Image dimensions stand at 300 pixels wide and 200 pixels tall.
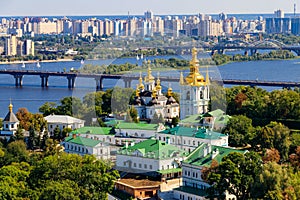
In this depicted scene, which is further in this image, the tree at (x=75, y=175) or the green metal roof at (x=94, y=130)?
the green metal roof at (x=94, y=130)

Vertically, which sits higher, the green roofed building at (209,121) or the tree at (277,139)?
the green roofed building at (209,121)

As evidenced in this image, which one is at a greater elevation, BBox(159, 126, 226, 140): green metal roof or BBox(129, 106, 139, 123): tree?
BBox(129, 106, 139, 123): tree

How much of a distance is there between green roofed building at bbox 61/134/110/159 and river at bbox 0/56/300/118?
2.98 meters

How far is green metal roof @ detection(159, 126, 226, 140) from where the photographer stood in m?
9.23

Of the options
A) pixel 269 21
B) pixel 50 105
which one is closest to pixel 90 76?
pixel 50 105

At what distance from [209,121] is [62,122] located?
247cm

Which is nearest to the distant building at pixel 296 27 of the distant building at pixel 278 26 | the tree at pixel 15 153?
the distant building at pixel 278 26

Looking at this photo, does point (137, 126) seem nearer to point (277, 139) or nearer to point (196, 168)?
point (277, 139)

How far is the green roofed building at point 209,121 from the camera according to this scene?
1010 centimetres

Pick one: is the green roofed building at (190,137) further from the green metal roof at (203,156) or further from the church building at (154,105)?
the church building at (154,105)

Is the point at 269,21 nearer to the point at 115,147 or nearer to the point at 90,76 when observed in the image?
the point at 90,76

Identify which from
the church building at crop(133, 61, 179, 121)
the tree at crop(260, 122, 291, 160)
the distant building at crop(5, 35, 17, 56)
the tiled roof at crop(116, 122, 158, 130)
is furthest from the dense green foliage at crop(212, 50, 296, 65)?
the tree at crop(260, 122, 291, 160)

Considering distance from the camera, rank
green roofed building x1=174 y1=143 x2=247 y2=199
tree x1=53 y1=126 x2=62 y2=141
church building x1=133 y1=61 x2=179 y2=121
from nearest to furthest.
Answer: green roofed building x1=174 y1=143 x2=247 y2=199 < tree x1=53 y1=126 x2=62 y2=141 < church building x1=133 y1=61 x2=179 y2=121

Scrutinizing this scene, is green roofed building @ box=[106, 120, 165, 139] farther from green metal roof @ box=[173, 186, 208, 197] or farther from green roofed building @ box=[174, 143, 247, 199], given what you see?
green metal roof @ box=[173, 186, 208, 197]
